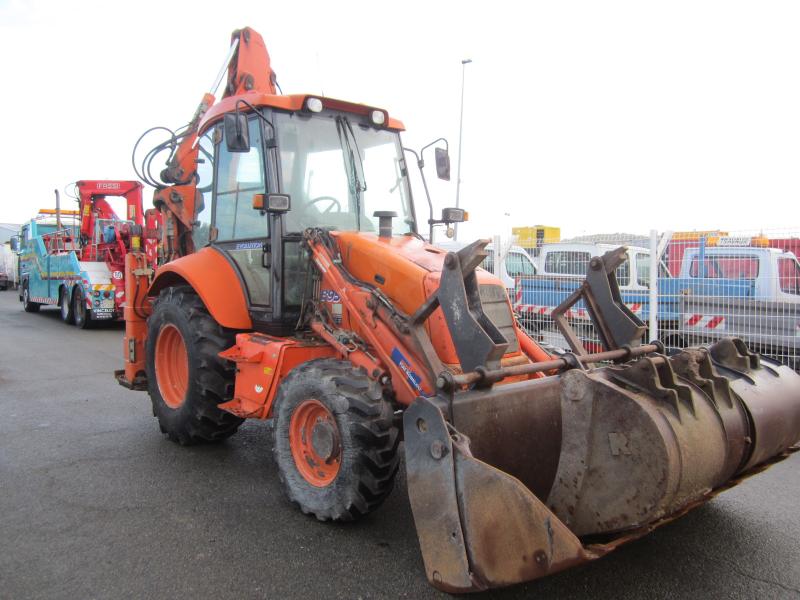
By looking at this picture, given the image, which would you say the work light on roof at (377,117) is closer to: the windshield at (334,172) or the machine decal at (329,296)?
the windshield at (334,172)

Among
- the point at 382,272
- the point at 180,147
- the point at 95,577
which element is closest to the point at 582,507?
the point at 382,272

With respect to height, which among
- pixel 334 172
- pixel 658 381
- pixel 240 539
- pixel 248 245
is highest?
pixel 334 172

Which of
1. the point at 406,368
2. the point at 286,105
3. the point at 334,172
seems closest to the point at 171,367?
the point at 334,172

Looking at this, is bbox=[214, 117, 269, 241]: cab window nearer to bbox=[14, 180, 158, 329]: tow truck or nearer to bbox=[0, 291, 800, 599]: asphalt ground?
bbox=[0, 291, 800, 599]: asphalt ground

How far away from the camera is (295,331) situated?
4.68 meters

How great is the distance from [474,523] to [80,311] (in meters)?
14.9

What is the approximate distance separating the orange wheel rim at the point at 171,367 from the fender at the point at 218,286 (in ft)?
2.12

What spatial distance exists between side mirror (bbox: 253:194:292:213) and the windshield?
30cm

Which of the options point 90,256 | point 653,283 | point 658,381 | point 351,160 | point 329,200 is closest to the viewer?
point 658,381

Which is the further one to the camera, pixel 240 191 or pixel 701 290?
Result: pixel 701 290

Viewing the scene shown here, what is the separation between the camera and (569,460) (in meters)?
2.91

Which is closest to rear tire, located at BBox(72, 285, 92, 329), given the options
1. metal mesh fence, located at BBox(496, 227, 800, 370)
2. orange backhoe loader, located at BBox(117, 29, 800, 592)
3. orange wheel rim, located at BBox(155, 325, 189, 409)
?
orange backhoe loader, located at BBox(117, 29, 800, 592)

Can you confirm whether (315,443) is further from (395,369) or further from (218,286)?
(218,286)

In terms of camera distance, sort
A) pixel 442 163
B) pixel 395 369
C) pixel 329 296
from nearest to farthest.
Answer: pixel 395 369 < pixel 329 296 < pixel 442 163
